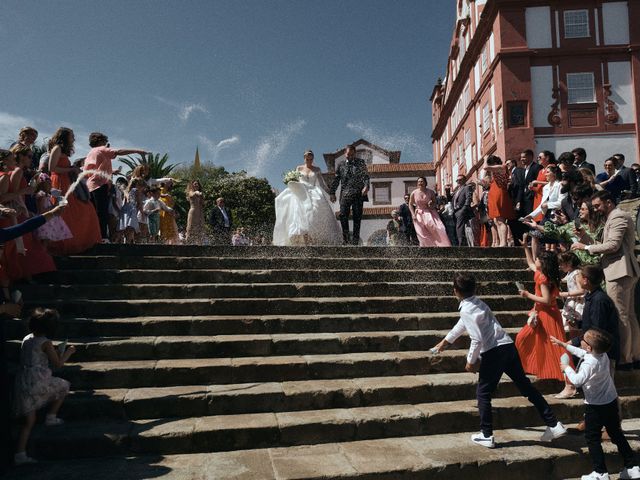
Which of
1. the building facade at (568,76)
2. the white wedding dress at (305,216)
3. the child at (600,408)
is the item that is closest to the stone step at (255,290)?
the white wedding dress at (305,216)

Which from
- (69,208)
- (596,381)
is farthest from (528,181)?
(69,208)

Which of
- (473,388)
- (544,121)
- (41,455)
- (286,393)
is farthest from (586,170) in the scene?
(544,121)

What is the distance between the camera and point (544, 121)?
21.9 m

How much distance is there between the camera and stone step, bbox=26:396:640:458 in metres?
3.91

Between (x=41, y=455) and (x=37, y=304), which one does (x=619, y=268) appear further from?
(x=37, y=304)

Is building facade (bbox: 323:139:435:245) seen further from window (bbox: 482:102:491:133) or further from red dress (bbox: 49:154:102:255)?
red dress (bbox: 49:154:102:255)

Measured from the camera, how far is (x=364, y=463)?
3.75 m

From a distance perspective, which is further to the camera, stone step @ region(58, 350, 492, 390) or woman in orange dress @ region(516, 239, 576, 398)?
woman in orange dress @ region(516, 239, 576, 398)

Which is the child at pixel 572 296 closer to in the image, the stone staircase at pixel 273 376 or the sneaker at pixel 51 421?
the stone staircase at pixel 273 376

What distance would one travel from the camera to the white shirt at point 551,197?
783cm

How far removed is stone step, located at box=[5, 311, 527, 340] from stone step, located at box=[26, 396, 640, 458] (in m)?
1.46

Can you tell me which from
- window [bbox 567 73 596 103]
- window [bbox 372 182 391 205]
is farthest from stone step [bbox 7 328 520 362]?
window [bbox 372 182 391 205]

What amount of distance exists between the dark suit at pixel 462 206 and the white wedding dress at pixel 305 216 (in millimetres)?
2954

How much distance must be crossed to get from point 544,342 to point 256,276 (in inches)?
155
